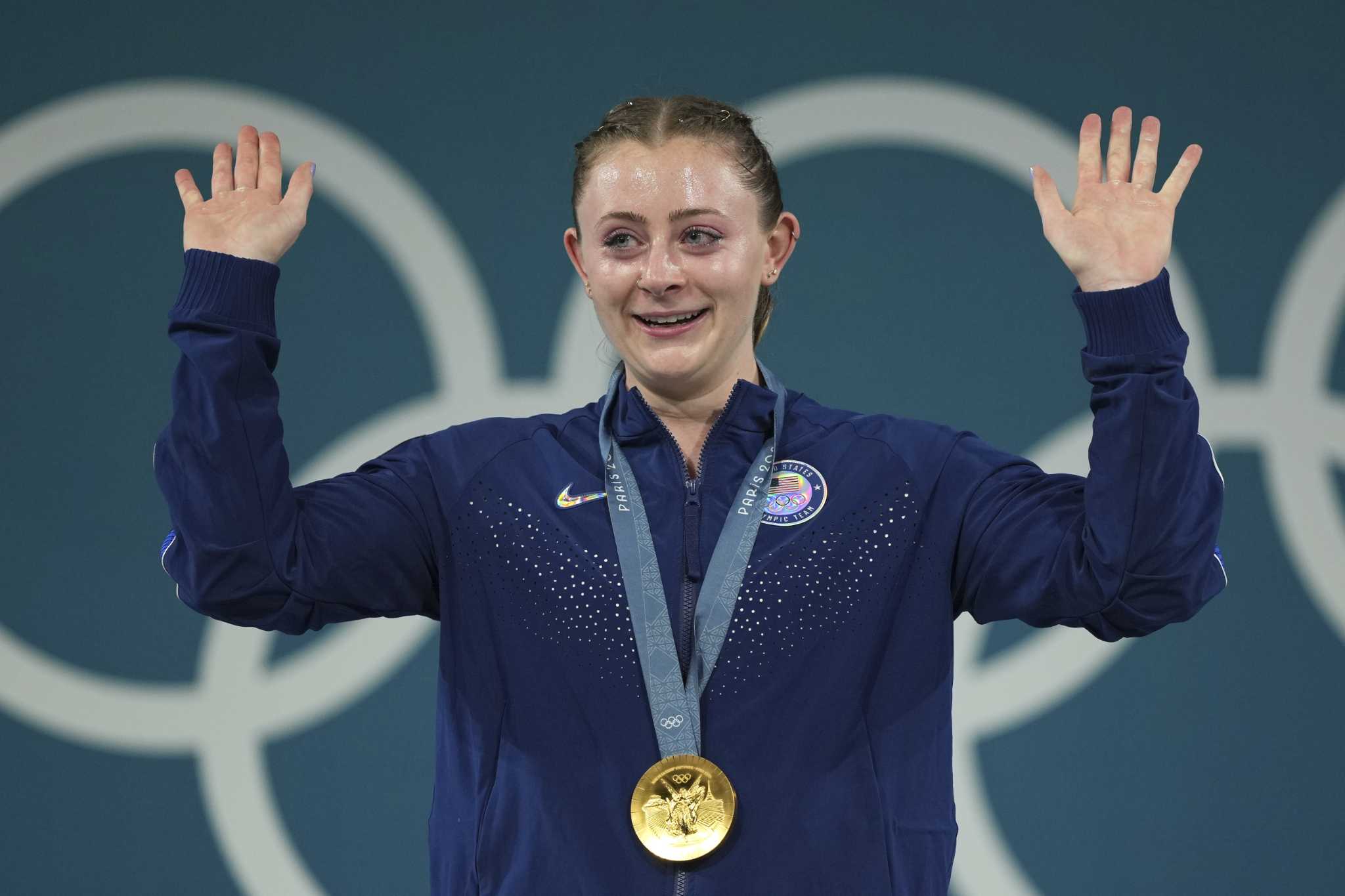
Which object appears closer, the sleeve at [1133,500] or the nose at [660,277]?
the sleeve at [1133,500]

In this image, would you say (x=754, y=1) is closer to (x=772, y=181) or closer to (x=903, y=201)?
(x=903, y=201)

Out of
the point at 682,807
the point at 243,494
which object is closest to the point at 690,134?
the point at 243,494

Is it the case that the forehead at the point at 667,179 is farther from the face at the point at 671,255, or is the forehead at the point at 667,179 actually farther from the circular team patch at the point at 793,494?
the circular team patch at the point at 793,494

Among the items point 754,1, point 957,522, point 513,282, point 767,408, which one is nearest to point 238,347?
point 767,408

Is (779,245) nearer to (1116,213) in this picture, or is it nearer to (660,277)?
(660,277)

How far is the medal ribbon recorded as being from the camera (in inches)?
61.0

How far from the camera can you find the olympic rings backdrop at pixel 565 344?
328 centimetres

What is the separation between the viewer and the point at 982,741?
3.32 metres

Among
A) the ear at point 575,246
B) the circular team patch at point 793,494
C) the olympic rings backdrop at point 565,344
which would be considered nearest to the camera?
the circular team patch at point 793,494

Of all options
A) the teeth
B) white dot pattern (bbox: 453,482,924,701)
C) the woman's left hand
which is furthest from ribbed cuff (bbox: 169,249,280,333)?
the woman's left hand

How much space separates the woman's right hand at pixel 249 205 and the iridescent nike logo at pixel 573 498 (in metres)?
0.41

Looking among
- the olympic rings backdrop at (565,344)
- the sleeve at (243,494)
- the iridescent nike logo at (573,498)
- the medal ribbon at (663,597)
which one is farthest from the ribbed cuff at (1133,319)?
the olympic rings backdrop at (565,344)

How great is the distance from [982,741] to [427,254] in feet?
5.43

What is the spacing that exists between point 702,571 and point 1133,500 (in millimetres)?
462
